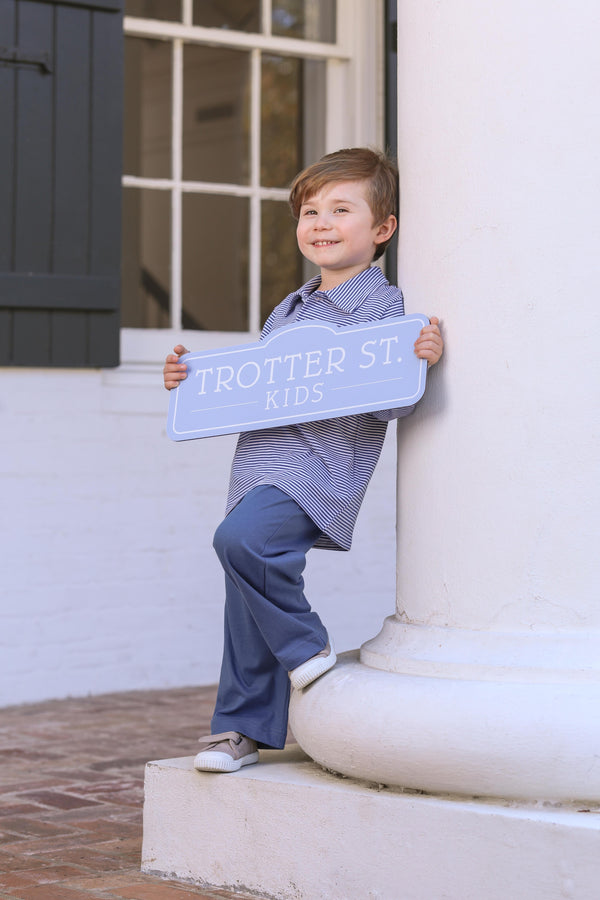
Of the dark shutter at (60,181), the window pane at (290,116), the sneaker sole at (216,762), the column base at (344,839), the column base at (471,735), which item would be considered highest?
the window pane at (290,116)

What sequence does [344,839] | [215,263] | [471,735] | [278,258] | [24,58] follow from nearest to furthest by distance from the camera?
[471,735] < [344,839] < [24,58] < [278,258] < [215,263]

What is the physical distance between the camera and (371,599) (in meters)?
5.87

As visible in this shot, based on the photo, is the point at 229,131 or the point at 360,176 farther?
the point at 229,131

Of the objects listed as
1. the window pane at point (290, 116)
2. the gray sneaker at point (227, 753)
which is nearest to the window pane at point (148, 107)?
the window pane at point (290, 116)

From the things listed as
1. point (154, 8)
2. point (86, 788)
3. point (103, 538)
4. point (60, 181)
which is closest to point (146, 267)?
point (154, 8)

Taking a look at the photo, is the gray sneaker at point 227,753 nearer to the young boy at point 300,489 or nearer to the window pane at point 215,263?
the young boy at point 300,489

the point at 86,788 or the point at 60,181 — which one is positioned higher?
the point at 60,181

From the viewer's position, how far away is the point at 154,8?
690 centimetres

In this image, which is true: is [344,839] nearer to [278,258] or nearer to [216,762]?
[216,762]

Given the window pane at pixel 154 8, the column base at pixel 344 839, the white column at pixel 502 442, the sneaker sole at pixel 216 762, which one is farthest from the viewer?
the window pane at pixel 154 8

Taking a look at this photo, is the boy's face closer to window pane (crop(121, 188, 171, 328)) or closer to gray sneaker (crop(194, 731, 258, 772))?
gray sneaker (crop(194, 731, 258, 772))

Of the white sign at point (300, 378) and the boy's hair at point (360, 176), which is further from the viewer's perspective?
the boy's hair at point (360, 176)

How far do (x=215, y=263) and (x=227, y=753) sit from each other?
6.40 metres

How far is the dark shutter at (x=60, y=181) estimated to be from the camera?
16.3 ft
